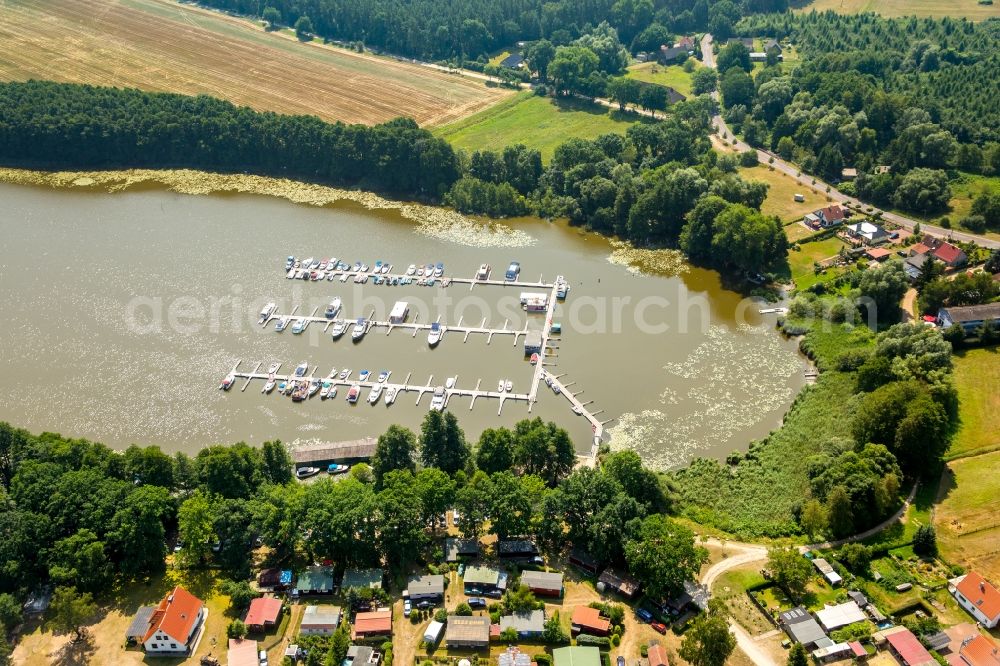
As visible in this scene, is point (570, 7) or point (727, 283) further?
point (570, 7)

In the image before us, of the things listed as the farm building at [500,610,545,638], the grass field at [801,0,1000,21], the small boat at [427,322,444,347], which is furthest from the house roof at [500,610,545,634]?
the grass field at [801,0,1000,21]

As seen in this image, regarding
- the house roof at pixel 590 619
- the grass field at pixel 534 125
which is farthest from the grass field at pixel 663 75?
the house roof at pixel 590 619

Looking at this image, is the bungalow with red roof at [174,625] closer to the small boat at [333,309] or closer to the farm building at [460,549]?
the farm building at [460,549]

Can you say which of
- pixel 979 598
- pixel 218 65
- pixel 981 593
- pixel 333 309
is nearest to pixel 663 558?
pixel 979 598

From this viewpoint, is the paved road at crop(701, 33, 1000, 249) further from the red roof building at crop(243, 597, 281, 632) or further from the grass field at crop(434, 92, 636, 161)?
the red roof building at crop(243, 597, 281, 632)

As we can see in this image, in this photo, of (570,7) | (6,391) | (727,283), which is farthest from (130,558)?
(570,7)

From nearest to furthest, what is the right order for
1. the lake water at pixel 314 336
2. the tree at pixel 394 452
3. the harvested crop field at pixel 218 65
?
1. the tree at pixel 394 452
2. the lake water at pixel 314 336
3. the harvested crop field at pixel 218 65

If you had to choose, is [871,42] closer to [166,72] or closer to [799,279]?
[799,279]
